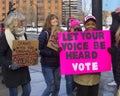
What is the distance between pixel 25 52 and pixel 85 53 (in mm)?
1109

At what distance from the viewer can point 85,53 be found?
5.85 meters

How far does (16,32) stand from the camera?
20.5 ft

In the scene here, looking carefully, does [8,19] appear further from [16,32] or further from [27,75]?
[27,75]

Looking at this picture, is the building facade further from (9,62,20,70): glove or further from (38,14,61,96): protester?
(9,62,20,70): glove

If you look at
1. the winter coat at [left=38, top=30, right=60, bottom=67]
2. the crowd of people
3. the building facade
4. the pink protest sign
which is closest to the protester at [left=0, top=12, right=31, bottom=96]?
the crowd of people

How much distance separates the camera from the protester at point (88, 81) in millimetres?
5730

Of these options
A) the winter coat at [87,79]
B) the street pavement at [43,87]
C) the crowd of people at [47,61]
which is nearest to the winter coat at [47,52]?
the crowd of people at [47,61]

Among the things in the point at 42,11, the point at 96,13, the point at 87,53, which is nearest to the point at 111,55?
the point at 87,53

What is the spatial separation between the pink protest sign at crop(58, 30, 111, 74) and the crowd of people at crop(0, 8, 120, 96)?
0.10 meters

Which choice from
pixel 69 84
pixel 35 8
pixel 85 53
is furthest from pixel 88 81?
pixel 35 8

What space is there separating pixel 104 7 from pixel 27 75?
8.81ft

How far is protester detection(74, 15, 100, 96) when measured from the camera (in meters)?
5.73

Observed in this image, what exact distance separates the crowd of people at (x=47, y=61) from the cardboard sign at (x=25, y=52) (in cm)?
7

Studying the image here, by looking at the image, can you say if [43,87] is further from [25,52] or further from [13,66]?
[13,66]
